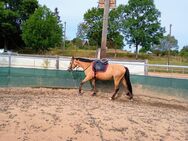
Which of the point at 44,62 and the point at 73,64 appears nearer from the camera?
the point at 73,64

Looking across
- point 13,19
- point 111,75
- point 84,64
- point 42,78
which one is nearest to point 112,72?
point 111,75

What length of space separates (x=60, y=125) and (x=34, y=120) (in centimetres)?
56

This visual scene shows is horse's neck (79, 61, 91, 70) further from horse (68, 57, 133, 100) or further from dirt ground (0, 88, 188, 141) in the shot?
dirt ground (0, 88, 188, 141)

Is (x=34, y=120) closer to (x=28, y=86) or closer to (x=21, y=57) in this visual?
(x=28, y=86)

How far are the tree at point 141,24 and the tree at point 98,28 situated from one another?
1728 millimetres

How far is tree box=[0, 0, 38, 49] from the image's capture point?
50.9 m

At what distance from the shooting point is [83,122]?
689cm

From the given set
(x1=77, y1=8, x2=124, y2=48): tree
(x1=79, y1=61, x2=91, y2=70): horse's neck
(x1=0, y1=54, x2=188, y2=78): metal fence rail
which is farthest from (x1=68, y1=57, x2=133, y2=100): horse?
(x1=77, y1=8, x2=124, y2=48): tree

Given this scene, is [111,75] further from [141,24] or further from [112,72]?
[141,24]

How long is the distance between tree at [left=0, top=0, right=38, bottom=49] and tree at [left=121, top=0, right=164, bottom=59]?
48.5ft

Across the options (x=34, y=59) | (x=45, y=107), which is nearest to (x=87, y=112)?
(x=45, y=107)

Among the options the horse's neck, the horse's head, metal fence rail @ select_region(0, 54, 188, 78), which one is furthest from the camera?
metal fence rail @ select_region(0, 54, 188, 78)

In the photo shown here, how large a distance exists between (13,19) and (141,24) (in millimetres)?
19796

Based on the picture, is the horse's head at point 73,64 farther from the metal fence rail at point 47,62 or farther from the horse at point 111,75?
the metal fence rail at point 47,62
